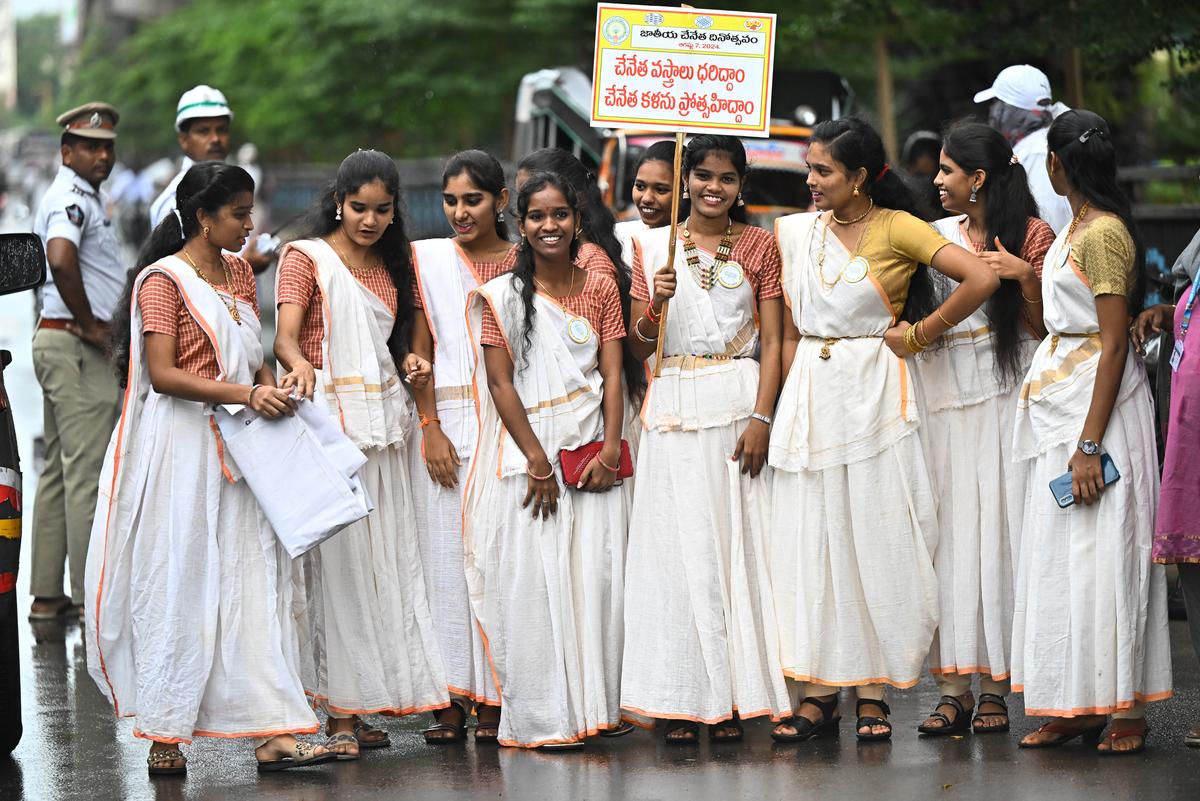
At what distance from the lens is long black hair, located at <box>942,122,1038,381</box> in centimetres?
658

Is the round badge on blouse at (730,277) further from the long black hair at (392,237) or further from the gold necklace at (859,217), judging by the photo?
the long black hair at (392,237)

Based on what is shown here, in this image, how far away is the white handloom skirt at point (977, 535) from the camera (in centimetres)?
655

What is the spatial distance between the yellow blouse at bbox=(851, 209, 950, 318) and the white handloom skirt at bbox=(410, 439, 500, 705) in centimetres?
167

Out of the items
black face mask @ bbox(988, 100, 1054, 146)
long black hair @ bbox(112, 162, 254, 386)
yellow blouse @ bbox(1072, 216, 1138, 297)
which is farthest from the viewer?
black face mask @ bbox(988, 100, 1054, 146)

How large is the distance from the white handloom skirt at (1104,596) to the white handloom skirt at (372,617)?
7.12 ft

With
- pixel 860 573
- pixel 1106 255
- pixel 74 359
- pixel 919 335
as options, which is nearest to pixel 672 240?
pixel 919 335

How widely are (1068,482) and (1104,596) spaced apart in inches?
15.7

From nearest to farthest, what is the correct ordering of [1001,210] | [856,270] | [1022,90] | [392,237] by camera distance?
1. [856,270]
2. [1001,210]
3. [392,237]
4. [1022,90]

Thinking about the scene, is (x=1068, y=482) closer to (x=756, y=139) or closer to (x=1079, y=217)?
(x=1079, y=217)

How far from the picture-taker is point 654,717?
649 cm

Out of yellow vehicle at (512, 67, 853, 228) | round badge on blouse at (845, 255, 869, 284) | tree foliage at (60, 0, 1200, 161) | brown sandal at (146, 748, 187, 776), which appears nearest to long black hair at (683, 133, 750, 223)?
round badge on blouse at (845, 255, 869, 284)

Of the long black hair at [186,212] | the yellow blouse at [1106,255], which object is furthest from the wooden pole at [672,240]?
the long black hair at [186,212]

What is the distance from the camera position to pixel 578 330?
6480mm

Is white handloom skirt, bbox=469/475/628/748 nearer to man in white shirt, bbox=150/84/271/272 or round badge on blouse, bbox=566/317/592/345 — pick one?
round badge on blouse, bbox=566/317/592/345
